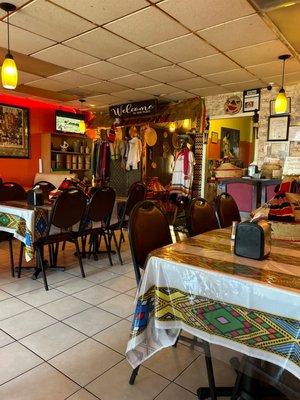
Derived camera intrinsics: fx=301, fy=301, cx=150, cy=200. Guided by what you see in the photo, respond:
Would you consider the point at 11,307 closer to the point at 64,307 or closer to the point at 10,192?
the point at 64,307

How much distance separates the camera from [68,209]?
313cm

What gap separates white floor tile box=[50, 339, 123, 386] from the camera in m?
1.80

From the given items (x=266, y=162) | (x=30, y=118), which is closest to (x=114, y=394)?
(x=266, y=162)

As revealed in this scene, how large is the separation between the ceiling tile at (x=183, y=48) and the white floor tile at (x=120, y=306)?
2.72 metres

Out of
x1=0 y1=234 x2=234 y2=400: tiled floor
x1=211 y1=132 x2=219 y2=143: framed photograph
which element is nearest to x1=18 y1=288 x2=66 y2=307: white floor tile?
x1=0 y1=234 x2=234 y2=400: tiled floor

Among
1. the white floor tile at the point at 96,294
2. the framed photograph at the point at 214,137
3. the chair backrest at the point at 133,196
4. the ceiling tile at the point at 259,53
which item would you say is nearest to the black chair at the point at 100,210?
the chair backrest at the point at 133,196

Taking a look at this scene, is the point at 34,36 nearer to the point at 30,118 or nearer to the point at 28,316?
the point at 28,316

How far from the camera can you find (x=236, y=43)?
3.26 meters

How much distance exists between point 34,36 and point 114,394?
11.1 ft

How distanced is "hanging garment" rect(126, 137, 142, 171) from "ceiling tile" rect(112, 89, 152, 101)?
960 millimetres

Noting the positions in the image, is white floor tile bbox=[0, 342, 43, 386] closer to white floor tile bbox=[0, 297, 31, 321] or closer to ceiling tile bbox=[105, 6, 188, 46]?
white floor tile bbox=[0, 297, 31, 321]

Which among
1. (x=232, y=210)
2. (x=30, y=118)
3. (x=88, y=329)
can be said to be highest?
(x=30, y=118)

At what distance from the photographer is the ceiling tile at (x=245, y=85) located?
465 centimetres

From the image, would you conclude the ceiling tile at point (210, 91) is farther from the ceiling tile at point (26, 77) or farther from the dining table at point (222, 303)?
the dining table at point (222, 303)
